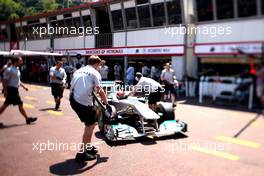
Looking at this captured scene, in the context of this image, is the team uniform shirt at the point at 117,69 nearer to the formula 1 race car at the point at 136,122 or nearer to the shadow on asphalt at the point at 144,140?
the formula 1 race car at the point at 136,122

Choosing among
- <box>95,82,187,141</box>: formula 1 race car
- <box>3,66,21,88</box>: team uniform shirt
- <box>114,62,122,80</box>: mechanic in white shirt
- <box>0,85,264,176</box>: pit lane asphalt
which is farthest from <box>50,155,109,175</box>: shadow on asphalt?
<box>114,62,122,80</box>: mechanic in white shirt

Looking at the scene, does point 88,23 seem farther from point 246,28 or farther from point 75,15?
point 246,28

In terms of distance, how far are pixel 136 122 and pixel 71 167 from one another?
9.45 ft

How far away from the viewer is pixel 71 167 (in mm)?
5344

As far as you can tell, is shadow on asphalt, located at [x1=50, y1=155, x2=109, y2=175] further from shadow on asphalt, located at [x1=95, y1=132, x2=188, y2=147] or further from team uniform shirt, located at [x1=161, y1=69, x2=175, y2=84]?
team uniform shirt, located at [x1=161, y1=69, x2=175, y2=84]

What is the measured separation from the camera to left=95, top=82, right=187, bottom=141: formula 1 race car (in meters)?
6.80

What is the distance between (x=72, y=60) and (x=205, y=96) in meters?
0.92

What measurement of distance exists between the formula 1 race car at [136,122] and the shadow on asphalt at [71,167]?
1189 mm

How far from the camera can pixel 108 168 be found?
5.23m

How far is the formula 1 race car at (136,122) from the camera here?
6805 millimetres

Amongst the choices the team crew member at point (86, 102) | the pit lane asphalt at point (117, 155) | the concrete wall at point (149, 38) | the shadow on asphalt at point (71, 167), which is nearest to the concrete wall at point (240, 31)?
the concrete wall at point (149, 38)

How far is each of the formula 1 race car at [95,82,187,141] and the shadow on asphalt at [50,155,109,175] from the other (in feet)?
3.90

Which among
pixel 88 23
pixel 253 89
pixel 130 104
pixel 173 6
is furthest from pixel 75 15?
pixel 130 104

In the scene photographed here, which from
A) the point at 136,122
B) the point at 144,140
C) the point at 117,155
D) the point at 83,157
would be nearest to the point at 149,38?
the point at 83,157
